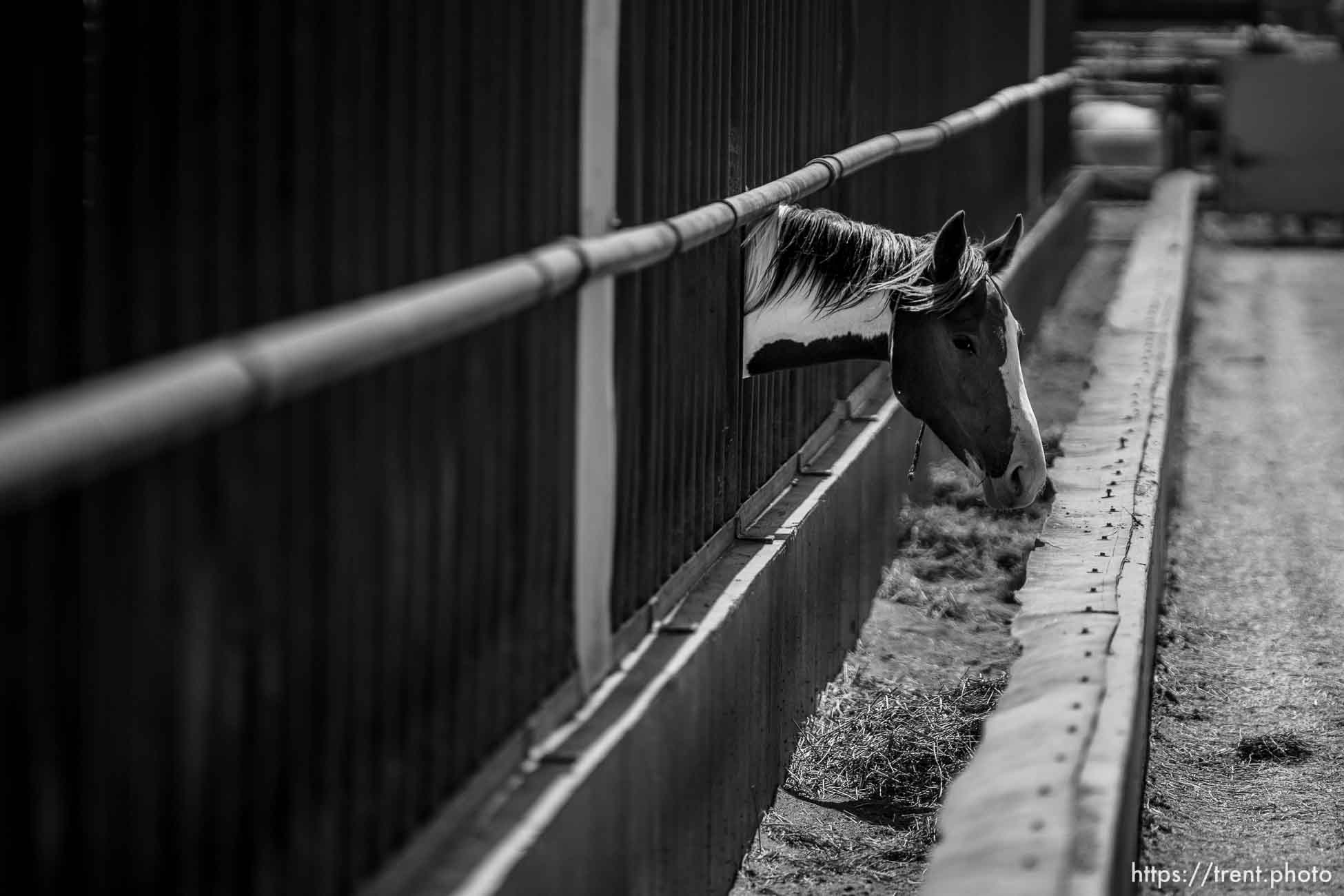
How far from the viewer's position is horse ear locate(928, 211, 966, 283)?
5.18 meters

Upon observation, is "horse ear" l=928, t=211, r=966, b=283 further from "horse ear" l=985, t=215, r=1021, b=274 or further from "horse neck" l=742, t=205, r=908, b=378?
"horse ear" l=985, t=215, r=1021, b=274

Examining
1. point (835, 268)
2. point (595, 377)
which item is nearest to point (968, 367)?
point (835, 268)

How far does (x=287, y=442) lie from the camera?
243 cm

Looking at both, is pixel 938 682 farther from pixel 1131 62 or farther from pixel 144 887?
pixel 1131 62

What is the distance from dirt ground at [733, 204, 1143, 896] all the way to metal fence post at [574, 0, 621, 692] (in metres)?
1.18

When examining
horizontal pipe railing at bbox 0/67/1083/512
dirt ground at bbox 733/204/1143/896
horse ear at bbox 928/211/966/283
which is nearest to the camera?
horizontal pipe railing at bbox 0/67/1083/512

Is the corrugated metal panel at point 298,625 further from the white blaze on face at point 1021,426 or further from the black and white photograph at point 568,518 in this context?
the white blaze on face at point 1021,426

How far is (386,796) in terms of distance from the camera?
109 inches

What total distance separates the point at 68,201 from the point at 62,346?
162 mm

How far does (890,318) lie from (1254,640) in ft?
8.02

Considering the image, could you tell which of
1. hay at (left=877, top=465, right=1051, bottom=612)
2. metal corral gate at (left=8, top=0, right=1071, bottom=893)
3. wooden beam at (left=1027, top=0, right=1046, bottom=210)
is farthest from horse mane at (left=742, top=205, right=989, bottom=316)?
wooden beam at (left=1027, top=0, right=1046, bottom=210)

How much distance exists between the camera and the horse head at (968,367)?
5301mm

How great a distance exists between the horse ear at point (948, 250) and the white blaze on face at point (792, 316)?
18 cm

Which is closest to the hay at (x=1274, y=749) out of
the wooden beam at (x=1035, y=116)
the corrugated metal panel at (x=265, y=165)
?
the corrugated metal panel at (x=265, y=165)
